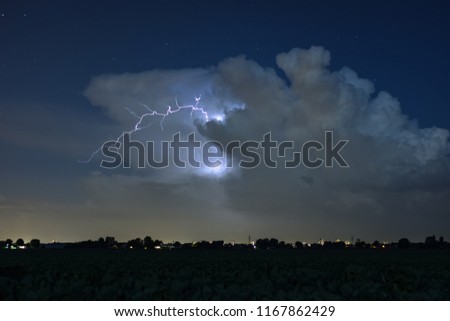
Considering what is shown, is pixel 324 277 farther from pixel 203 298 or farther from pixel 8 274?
pixel 8 274

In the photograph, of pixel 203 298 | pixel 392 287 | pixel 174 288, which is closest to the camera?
pixel 203 298

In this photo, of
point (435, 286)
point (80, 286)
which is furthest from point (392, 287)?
point (80, 286)

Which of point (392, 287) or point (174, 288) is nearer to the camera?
point (174, 288)

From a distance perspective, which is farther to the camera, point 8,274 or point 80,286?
point 8,274
